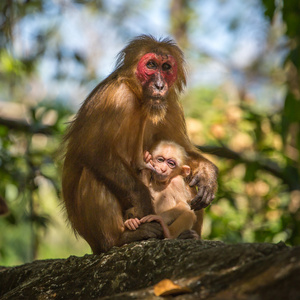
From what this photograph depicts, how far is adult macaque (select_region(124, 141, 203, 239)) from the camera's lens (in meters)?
6.03

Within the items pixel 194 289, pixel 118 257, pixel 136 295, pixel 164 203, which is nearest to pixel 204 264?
pixel 194 289

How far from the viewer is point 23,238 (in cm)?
1850

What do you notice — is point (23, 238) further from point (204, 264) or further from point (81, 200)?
point (204, 264)

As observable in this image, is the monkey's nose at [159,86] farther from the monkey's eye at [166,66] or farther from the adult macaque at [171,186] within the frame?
the adult macaque at [171,186]

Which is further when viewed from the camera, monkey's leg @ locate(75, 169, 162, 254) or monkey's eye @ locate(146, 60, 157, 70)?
monkey's eye @ locate(146, 60, 157, 70)

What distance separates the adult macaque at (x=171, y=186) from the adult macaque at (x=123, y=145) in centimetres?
15

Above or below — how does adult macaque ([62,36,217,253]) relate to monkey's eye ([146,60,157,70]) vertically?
below

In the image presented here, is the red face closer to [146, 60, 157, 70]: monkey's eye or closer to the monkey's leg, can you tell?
[146, 60, 157, 70]: monkey's eye

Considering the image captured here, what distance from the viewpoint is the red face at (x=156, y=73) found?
6.24 m

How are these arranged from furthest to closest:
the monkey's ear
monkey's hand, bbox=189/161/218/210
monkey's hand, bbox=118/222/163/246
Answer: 1. the monkey's ear
2. monkey's hand, bbox=189/161/218/210
3. monkey's hand, bbox=118/222/163/246

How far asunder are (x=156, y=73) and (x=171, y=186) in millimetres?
1404

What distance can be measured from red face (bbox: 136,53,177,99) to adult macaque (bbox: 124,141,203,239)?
72 cm

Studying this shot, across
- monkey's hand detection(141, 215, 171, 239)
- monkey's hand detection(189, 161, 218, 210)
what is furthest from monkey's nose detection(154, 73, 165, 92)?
monkey's hand detection(141, 215, 171, 239)

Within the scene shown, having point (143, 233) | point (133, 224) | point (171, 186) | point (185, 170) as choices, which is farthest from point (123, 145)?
point (143, 233)
